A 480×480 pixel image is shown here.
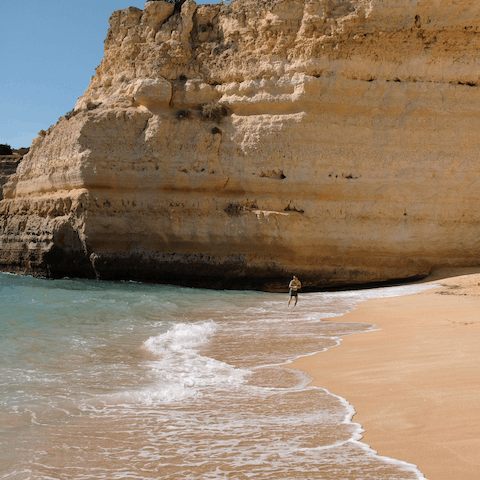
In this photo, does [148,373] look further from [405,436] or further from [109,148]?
[109,148]

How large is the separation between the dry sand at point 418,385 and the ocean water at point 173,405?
134 mm

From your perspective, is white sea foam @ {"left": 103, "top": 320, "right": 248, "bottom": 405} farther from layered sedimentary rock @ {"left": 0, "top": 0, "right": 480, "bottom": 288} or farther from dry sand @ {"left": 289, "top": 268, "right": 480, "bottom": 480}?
layered sedimentary rock @ {"left": 0, "top": 0, "right": 480, "bottom": 288}

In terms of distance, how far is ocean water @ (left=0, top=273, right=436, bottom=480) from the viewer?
9.50 feet

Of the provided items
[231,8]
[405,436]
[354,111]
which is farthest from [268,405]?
[231,8]

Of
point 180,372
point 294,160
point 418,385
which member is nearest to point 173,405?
point 180,372

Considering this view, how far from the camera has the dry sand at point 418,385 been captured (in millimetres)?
2789

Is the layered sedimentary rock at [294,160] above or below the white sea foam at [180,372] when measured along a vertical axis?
above

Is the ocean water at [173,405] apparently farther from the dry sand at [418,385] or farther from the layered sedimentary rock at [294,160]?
the layered sedimentary rock at [294,160]

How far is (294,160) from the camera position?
15.9 m

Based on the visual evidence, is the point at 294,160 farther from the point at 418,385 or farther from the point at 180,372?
the point at 418,385

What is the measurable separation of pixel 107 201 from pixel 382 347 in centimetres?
1290

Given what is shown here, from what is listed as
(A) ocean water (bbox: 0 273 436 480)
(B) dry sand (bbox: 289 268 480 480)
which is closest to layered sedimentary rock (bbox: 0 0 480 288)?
(A) ocean water (bbox: 0 273 436 480)

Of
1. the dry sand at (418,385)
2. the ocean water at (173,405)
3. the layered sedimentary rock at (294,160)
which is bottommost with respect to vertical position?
the ocean water at (173,405)

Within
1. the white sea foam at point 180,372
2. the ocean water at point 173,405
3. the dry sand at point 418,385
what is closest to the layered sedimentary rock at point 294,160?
the ocean water at point 173,405
